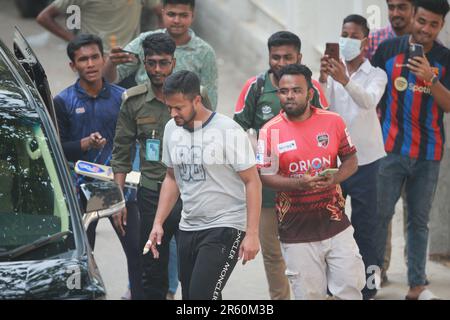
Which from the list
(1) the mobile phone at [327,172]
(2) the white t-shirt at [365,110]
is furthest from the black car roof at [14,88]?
(2) the white t-shirt at [365,110]

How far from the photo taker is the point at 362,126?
307 inches

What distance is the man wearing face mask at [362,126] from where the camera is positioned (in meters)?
7.80

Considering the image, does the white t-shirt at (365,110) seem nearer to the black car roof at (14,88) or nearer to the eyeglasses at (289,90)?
the eyeglasses at (289,90)

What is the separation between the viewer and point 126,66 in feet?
26.9

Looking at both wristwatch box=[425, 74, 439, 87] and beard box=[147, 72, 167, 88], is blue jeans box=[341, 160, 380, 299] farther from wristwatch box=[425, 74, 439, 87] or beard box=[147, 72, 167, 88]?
beard box=[147, 72, 167, 88]

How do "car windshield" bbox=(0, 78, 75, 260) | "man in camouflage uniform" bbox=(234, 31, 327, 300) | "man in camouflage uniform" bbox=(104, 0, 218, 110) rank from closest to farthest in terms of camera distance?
"car windshield" bbox=(0, 78, 75, 260)
"man in camouflage uniform" bbox=(234, 31, 327, 300)
"man in camouflage uniform" bbox=(104, 0, 218, 110)

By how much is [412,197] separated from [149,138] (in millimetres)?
2023

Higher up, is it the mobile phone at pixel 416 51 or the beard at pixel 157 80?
the mobile phone at pixel 416 51

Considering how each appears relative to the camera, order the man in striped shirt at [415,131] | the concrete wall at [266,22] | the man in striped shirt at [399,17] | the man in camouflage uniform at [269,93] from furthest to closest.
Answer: the concrete wall at [266,22]
the man in striped shirt at [399,17]
the man in striped shirt at [415,131]
the man in camouflage uniform at [269,93]

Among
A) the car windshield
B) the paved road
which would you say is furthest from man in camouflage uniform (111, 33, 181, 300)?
the car windshield

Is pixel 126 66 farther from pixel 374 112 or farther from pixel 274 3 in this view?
pixel 274 3

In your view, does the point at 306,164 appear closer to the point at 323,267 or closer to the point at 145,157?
the point at 323,267

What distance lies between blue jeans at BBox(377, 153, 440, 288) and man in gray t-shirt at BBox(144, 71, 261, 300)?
1754mm

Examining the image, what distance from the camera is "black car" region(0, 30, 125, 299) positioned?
195 inches
